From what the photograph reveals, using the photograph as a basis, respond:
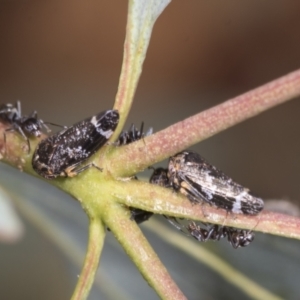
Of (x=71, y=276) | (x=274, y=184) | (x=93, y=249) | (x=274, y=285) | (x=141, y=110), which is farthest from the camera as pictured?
(x=141, y=110)

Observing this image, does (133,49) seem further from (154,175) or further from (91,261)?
(91,261)

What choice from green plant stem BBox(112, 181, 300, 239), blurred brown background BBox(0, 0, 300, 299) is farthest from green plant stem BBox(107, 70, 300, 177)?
blurred brown background BBox(0, 0, 300, 299)

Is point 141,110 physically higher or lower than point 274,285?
higher

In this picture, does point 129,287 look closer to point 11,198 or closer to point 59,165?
point 11,198

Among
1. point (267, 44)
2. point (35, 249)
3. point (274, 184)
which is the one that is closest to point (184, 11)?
point (267, 44)

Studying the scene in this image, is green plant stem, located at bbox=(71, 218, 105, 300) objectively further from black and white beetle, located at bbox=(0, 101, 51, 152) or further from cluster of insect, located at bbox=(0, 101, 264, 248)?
black and white beetle, located at bbox=(0, 101, 51, 152)

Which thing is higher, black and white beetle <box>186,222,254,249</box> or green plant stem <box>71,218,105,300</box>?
black and white beetle <box>186,222,254,249</box>
